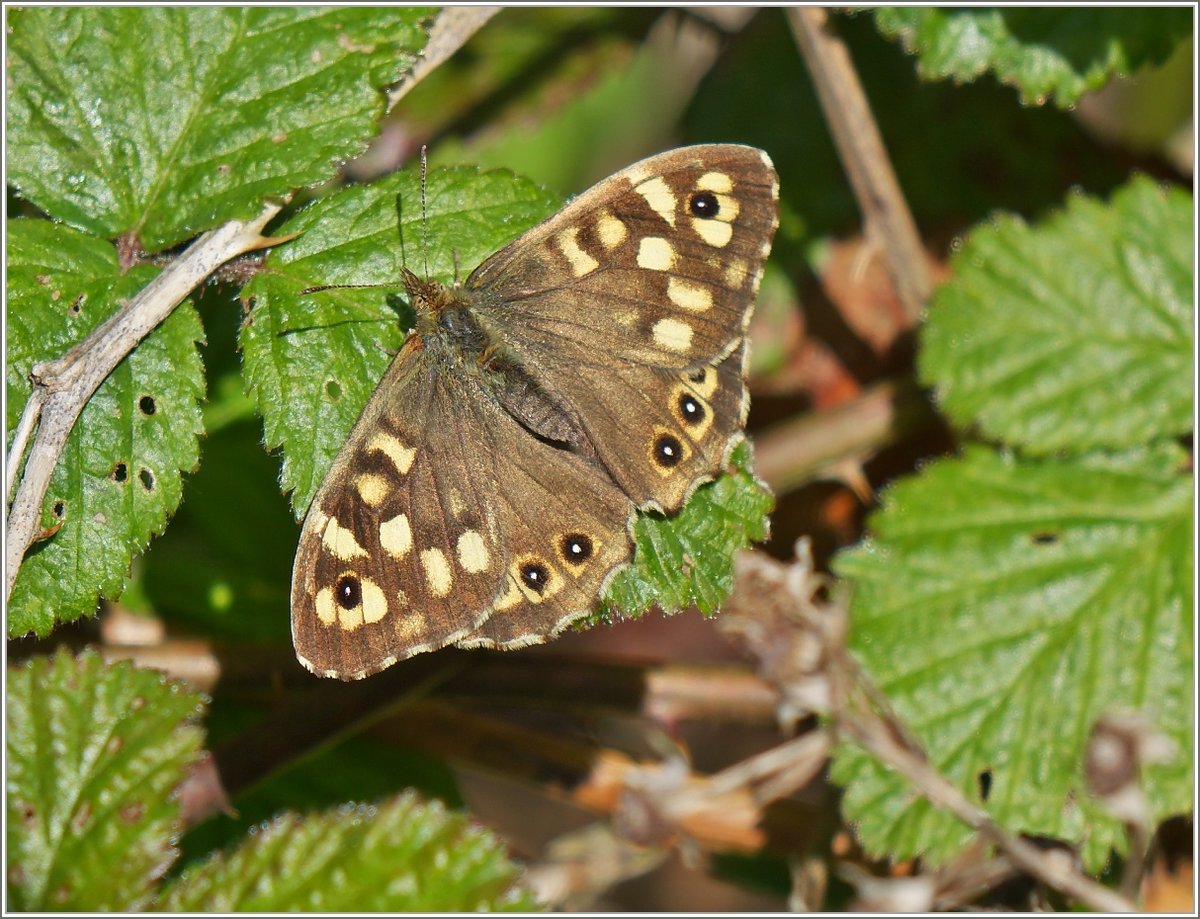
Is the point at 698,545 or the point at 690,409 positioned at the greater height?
the point at 690,409

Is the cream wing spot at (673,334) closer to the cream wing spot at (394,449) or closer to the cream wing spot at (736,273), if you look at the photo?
the cream wing spot at (736,273)

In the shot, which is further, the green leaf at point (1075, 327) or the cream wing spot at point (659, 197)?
the green leaf at point (1075, 327)

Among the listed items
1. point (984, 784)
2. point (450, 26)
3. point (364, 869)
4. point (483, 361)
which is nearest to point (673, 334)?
point (483, 361)

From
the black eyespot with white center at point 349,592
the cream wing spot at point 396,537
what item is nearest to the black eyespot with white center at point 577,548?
the cream wing spot at point 396,537

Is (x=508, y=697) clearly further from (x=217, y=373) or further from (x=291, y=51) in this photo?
(x=291, y=51)

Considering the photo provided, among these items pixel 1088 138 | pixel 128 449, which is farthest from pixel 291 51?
pixel 1088 138

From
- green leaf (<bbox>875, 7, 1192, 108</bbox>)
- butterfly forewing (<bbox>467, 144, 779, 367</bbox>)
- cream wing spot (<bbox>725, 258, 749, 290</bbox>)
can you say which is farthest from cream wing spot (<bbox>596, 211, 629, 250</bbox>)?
green leaf (<bbox>875, 7, 1192, 108</bbox>)

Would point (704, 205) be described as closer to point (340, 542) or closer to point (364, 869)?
point (340, 542)
